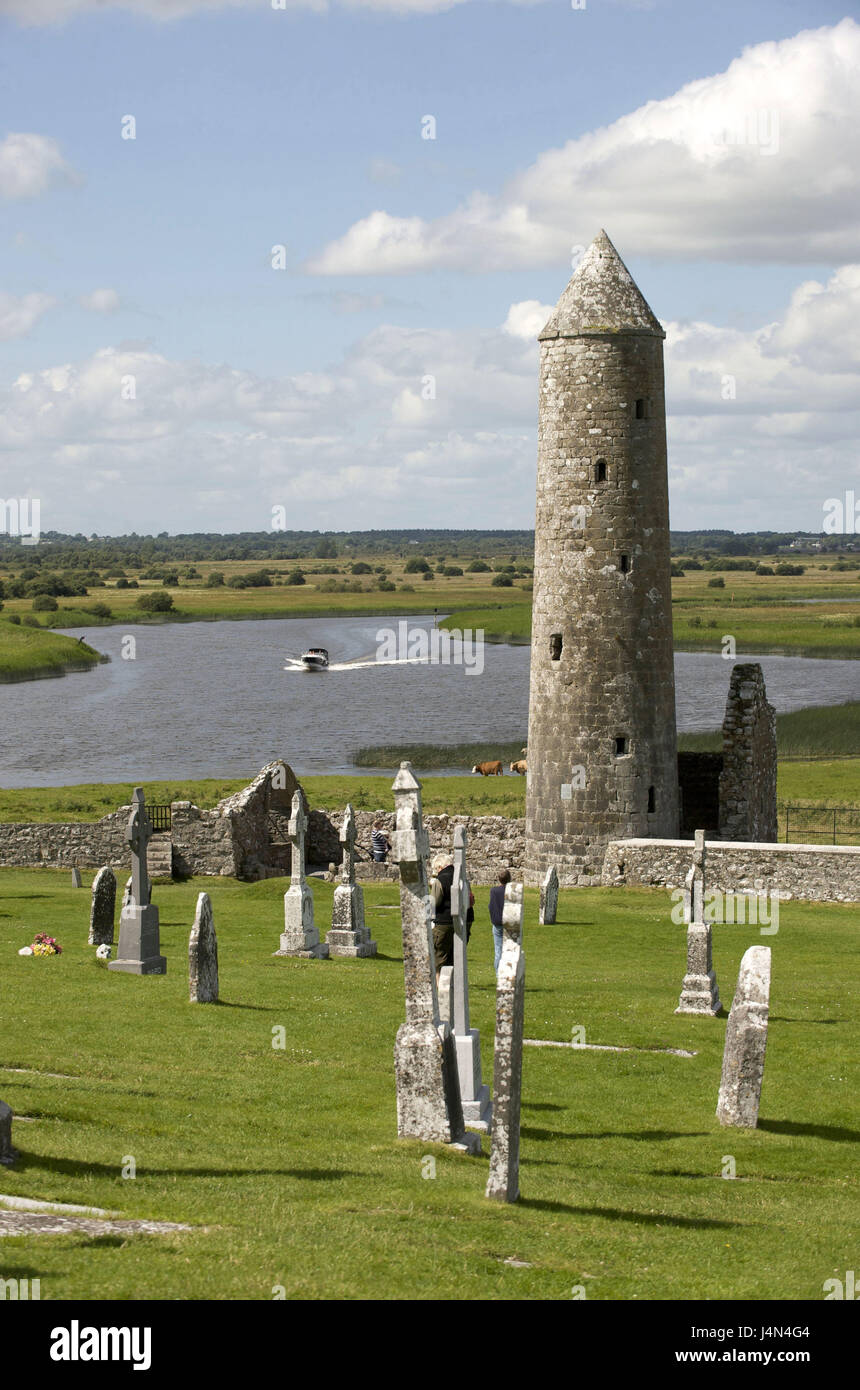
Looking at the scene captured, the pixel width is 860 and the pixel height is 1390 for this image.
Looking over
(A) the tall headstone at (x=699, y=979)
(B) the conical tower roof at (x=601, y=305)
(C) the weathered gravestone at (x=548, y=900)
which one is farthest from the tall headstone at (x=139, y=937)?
(B) the conical tower roof at (x=601, y=305)

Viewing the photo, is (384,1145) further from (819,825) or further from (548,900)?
(819,825)

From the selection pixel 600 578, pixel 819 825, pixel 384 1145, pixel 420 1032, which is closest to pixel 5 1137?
pixel 384 1145

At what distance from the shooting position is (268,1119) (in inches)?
479

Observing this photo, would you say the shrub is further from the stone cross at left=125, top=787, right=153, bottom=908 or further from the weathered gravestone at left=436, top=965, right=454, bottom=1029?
the weathered gravestone at left=436, top=965, right=454, bottom=1029

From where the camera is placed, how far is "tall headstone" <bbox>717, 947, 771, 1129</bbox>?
43.7 feet

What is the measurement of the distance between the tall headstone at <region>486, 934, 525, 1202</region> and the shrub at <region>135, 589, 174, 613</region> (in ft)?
532

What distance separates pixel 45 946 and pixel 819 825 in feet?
88.3

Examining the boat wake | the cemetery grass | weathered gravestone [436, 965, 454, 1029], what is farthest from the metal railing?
the boat wake

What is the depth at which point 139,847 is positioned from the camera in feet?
68.6

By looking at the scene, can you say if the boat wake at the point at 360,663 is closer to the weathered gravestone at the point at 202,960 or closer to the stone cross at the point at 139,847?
the stone cross at the point at 139,847

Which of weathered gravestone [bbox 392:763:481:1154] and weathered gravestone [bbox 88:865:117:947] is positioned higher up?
weathered gravestone [bbox 392:763:481:1154]

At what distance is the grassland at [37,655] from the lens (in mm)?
114938

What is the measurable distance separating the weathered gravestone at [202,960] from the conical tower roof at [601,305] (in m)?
18.5

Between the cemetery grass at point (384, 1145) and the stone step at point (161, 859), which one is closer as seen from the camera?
the cemetery grass at point (384, 1145)
